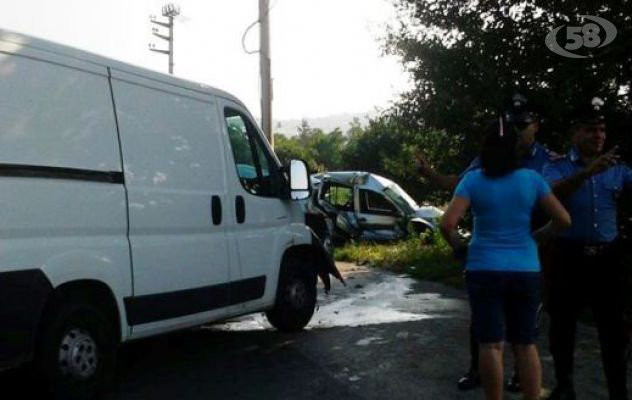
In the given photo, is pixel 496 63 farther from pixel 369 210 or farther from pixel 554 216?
pixel 369 210

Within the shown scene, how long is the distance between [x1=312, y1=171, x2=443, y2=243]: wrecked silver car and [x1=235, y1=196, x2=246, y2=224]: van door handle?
11056mm

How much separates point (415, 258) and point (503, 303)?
9.94 meters

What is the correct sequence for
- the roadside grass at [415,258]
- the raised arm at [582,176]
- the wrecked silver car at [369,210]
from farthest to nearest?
the wrecked silver car at [369,210], the roadside grass at [415,258], the raised arm at [582,176]

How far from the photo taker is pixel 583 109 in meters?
4.42

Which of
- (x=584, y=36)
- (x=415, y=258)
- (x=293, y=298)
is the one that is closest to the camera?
(x=293, y=298)

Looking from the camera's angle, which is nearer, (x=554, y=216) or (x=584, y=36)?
(x=554, y=216)

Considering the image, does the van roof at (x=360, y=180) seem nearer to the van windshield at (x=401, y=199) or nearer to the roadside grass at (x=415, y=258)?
the van windshield at (x=401, y=199)

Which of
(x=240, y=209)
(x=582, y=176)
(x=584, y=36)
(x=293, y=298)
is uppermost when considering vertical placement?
(x=584, y=36)

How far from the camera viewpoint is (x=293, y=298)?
697cm

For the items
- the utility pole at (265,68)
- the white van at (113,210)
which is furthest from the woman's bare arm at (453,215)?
the utility pole at (265,68)

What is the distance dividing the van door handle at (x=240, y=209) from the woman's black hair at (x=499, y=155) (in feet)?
9.00

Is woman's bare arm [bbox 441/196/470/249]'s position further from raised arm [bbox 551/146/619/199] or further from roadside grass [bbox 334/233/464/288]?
roadside grass [bbox 334/233/464/288]

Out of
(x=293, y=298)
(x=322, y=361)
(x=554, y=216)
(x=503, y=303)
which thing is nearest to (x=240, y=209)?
(x=293, y=298)

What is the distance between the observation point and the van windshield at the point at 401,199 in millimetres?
17656
